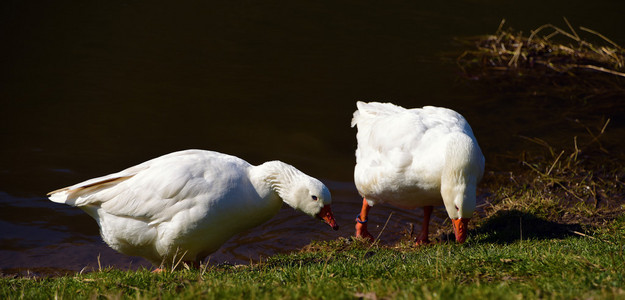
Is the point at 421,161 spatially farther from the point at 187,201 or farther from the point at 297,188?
the point at 187,201

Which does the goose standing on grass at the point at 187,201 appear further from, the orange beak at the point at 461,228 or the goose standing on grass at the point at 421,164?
the orange beak at the point at 461,228

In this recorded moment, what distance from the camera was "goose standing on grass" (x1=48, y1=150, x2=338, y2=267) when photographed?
6008mm

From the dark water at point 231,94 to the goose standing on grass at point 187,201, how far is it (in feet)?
6.04

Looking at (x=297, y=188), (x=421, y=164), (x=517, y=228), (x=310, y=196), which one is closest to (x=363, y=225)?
(x=421, y=164)

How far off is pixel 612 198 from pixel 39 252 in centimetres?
784

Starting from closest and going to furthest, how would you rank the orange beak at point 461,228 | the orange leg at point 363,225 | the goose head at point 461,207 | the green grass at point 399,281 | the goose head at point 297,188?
the green grass at point 399,281
the goose head at point 297,188
the goose head at point 461,207
the orange beak at point 461,228
the orange leg at point 363,225

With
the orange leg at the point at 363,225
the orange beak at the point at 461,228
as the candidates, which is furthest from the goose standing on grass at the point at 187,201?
the orange leg at the point at 363,225

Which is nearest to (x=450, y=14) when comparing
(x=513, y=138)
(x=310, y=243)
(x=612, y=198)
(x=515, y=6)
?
(x=515, y=6)

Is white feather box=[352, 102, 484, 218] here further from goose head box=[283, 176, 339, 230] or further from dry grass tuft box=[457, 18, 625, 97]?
dry grass tuft box=[457, 18, 625, 97]

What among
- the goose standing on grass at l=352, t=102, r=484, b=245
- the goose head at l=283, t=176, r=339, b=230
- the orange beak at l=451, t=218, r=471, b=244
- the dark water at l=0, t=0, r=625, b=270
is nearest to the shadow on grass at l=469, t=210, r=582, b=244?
the orange beak at l=451, t=218, r=471, b=244

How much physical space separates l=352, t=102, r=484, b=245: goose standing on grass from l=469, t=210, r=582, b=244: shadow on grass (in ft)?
2.41

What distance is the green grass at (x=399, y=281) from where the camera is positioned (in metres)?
3.97

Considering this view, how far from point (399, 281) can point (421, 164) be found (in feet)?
9.76

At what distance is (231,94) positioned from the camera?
13.1 m
